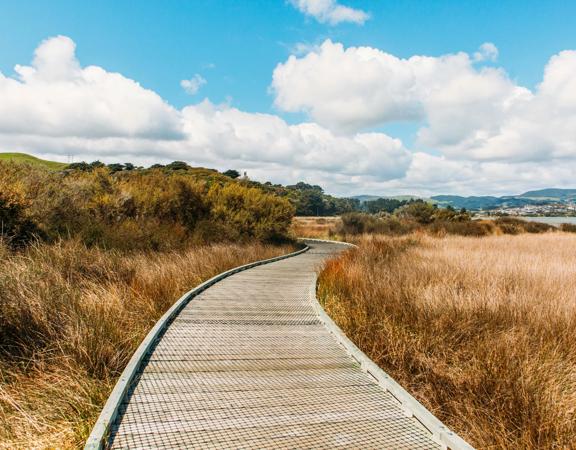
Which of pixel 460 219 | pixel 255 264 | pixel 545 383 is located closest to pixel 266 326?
pixel 545 383

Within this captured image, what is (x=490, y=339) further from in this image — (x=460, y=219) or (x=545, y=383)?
(x=460, y=219)

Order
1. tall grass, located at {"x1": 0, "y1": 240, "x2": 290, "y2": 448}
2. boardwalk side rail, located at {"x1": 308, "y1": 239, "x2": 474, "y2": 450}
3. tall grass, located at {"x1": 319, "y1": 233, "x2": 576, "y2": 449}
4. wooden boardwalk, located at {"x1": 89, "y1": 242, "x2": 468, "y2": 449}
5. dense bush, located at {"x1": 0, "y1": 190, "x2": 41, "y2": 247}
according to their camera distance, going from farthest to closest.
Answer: dense bush, located at {"x1": 0, "y1": 190, "x2": 41, "y2": 247} < tall grass, located at {"x1": 319, "y1": 233, "x2": 576, "y2": 449} < tall grass, located at {"x1": 0, "y1": 240, "x2": 290, "y2": 448} < wooden boardwalk, located at {"x1": 89, "y1": 242, "x2": 468, "y2": 449} < boardwalk side rail, located at {"x1": 308, "y1": 239, "x2": 474, "y2": 450}

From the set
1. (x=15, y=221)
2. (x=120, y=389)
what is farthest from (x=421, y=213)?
(x=120, y=389)

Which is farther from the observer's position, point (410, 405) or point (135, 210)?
point (135, 210)

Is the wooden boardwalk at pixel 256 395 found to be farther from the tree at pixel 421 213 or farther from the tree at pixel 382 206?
the tree at pixel 382 206

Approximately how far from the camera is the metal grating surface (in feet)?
10.1

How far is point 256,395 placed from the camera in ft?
12.5

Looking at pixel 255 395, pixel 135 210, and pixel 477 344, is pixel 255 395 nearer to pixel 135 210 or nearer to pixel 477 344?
pixel 477 344

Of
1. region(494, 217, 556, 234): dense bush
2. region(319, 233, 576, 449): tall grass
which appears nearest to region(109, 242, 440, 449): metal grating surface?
region(319, 233, 576, 449): tall grass

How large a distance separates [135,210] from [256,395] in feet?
44.6

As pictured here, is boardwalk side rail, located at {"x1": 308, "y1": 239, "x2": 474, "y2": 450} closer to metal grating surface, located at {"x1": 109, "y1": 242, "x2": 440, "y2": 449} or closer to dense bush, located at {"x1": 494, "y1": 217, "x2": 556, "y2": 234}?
metal grating surface, located at {"x1": 109, "y1": 242, "x2": 440, "y2": 449}

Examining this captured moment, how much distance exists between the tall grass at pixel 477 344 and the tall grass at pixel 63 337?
3164 mm

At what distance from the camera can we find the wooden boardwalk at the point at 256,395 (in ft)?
10.1

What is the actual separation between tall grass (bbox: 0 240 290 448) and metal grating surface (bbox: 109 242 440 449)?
1.36 feet
